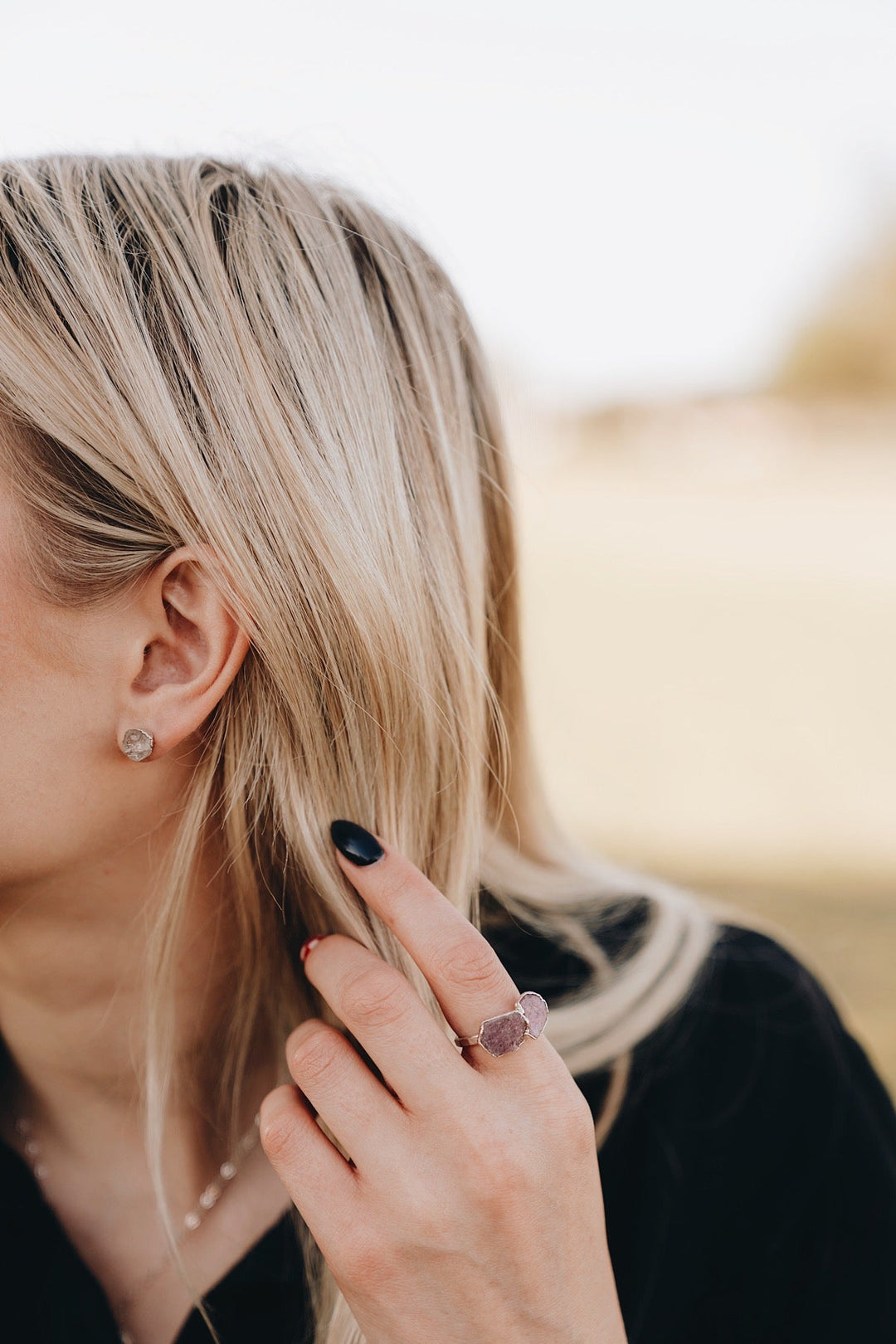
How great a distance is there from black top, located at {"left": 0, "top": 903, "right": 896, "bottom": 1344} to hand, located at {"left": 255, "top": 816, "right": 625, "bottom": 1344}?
0.33 m

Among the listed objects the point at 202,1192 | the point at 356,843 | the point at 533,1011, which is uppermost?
the point at 356,843

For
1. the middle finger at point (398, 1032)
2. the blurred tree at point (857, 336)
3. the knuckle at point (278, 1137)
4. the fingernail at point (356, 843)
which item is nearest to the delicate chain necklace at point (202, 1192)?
the knuckle at point (278, 1137)

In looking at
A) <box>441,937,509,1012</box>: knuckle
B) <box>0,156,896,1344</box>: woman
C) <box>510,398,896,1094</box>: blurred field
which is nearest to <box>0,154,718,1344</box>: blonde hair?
<box>0,156,896,1344</box>: woman

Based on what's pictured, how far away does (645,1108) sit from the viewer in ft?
5.61

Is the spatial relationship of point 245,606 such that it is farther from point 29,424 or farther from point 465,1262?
point 465,1262

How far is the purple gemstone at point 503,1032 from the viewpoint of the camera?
1.30 m

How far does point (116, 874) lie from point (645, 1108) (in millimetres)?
897

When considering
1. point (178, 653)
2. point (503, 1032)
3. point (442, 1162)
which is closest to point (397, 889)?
point (503, 1032)

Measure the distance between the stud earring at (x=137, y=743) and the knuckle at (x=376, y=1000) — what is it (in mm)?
400

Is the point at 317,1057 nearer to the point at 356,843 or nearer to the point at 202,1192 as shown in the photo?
the point at 356,843

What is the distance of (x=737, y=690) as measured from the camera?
1065 centimetres

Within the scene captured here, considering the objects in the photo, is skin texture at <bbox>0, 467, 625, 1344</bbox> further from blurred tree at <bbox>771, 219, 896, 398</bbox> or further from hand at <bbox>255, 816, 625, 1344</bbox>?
blurred tree at <bbox>771, 219, 896, 398</bbox>

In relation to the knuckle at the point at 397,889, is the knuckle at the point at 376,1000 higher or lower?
lower

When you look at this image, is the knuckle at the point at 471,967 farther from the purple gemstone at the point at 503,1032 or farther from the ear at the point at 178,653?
the ear at the point at 178,653
